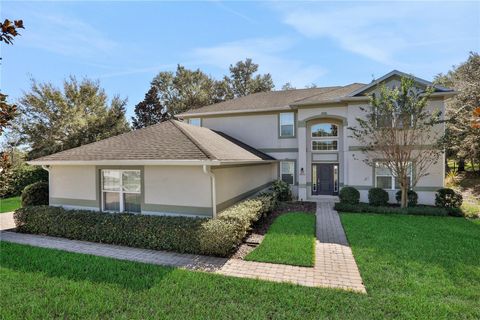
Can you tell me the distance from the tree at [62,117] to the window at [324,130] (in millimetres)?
19872

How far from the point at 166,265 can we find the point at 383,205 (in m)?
12.0

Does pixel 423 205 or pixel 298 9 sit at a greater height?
pixel 298 9

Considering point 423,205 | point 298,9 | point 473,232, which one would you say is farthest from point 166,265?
point 423,205

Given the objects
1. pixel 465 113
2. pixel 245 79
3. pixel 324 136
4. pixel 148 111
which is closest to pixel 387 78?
pixel 324 136

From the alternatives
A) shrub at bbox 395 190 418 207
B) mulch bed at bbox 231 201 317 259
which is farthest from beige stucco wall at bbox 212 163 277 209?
shrub at bbox 395 190 418 207

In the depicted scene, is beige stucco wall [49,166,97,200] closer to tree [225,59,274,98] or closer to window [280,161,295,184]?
window [280,161,295,184]

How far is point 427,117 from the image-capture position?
13.1m

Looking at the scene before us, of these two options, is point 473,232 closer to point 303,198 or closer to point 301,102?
point 303,198

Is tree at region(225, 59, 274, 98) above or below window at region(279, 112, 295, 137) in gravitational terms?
Result: above

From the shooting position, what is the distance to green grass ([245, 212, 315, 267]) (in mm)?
6852

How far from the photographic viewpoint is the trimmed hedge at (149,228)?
23.8ft

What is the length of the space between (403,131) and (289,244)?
956cm

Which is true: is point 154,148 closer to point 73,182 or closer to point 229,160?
point 229,160

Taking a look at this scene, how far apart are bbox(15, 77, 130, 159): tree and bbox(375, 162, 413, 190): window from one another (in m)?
23.7
